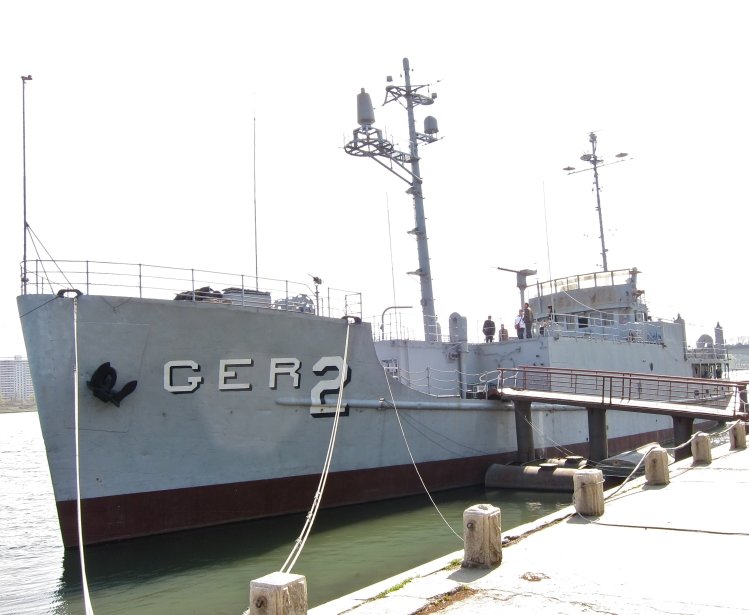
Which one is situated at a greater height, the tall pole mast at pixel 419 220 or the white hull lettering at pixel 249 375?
the tall pole mast at pixel 419 220

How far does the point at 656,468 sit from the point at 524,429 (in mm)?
5625

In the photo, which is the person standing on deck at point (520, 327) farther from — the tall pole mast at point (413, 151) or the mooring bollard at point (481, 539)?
the mooring bollard at point (481, 539)

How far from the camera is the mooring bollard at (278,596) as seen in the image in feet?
12.6

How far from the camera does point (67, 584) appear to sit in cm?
802

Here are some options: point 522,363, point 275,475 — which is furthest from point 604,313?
point 275,475

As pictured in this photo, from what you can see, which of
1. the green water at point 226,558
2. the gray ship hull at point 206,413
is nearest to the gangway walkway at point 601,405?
the green water at point 226,558

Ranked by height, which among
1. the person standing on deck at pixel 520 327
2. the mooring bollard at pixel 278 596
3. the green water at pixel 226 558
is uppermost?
the person standing on deck at pixel 520 327

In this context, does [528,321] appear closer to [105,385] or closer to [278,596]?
[105,385]

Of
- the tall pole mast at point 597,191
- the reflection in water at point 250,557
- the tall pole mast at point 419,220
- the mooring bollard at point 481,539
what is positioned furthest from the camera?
the tall pole mast at point 597,191

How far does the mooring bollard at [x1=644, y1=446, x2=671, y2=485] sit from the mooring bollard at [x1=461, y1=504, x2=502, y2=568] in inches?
173

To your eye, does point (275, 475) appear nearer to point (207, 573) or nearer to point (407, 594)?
point (207, 573)

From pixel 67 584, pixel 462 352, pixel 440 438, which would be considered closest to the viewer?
pixel 67 584

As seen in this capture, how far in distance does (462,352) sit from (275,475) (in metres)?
5.81

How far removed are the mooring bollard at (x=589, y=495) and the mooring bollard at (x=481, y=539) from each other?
2059 millimetres
